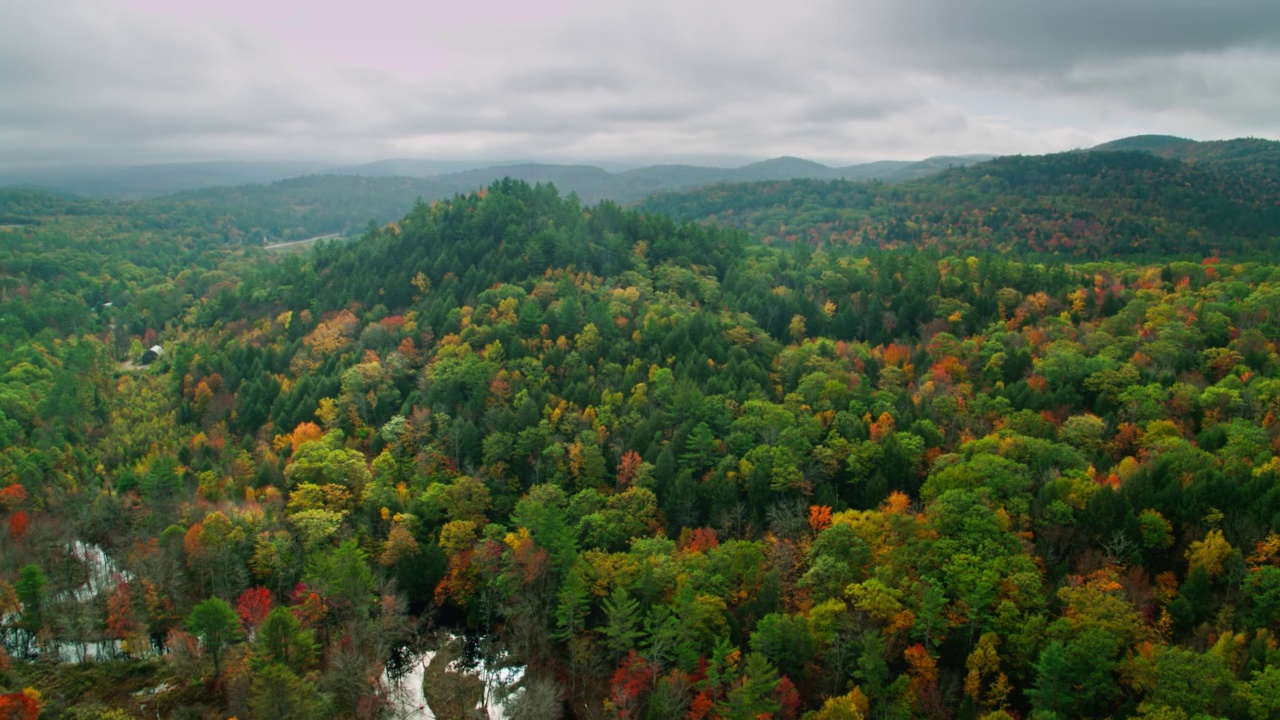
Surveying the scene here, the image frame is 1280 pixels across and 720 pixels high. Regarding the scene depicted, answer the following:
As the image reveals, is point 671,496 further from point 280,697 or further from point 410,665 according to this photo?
point 280,697

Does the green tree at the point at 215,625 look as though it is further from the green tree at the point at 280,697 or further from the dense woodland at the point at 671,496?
the green tree at the point at 280,697

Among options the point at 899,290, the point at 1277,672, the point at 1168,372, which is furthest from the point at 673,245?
the point at 1277,672

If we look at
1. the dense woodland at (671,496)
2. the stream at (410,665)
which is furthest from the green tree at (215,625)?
the stream at (410,665)

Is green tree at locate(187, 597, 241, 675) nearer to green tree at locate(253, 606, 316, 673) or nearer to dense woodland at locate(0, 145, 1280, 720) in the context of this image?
dense woodland at locate(0, 145, 1280, 720)

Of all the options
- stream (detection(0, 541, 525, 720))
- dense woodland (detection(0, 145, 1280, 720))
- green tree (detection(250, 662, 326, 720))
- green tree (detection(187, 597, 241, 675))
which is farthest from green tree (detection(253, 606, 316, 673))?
stream (detection(0, 541, 525, 720))

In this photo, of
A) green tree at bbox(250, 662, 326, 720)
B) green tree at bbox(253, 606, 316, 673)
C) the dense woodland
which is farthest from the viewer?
green tree at bbox(253, 606, 316, 673)

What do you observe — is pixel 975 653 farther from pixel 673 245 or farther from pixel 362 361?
pixel 673 245

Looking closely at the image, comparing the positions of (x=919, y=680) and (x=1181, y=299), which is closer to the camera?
(x=919, y=680)

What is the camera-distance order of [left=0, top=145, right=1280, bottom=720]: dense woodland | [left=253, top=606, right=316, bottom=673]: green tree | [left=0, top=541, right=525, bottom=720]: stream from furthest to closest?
[left=0, top=541, right=525, bottom=720]: stream, [left=253, top=606, right=316, bottom=673]: green tree, [left=0, top=145, right=1280, bottom=720]: dense woodland
